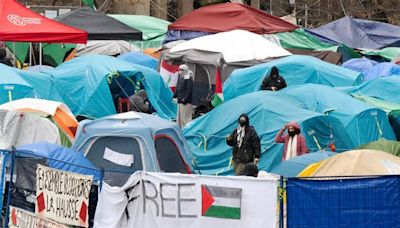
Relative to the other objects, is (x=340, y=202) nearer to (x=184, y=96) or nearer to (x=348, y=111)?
(x=348, y=111)

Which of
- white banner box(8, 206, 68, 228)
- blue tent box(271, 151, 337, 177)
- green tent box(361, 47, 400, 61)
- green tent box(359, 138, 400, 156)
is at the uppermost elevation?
white banner box(8, 206, 68, 228)

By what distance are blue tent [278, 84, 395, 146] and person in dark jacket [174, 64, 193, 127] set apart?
3.10 meters

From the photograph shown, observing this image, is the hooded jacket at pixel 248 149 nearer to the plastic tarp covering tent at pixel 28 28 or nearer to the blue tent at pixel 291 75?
the plastic tarp covering tent at pixel 28 28

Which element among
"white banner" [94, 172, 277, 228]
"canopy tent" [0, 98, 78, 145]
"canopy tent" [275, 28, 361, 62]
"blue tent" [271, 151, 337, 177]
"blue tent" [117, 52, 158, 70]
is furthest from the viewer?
"canopy tent" [275, 28, 361, 62]

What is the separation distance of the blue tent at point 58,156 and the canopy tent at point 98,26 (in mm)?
12416

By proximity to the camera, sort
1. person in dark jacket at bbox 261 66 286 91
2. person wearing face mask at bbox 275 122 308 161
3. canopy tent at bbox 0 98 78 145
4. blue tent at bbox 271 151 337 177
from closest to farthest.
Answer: blue tent at bbox 271 151 337 177 → person wearing face mask at bbox 275 122 308 161 → canopy tent at bbox 0 98 78 145 → person in dark jacket at bbox 261 66 286 91

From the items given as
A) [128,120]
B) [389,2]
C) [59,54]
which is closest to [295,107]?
[128,120]

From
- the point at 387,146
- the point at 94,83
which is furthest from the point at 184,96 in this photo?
the point at 387,146

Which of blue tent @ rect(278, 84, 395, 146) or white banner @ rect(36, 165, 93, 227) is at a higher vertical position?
white banner @ rect(36, 165, 93, 227)

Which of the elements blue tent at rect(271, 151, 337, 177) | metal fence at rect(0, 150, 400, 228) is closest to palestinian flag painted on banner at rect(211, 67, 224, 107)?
blue tent at rect(271, 151, 337, 177)

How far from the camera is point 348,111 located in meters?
21.8

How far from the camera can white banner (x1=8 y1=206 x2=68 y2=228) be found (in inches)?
515

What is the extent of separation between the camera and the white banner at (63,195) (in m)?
12.6

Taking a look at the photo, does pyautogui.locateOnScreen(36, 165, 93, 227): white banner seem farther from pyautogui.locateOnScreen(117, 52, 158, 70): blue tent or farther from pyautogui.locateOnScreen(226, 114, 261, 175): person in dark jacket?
pyautogui.locateOnScreen(117, 52, 158, 70): blue tent
